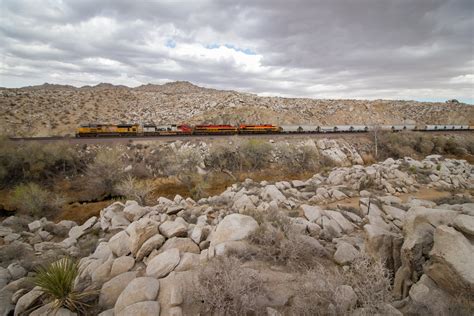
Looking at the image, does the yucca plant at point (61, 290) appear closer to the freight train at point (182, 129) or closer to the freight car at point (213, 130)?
the freight train at point (182, 129)

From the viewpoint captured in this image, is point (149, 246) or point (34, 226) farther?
point (34, 226)

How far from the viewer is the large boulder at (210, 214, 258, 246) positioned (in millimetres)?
5957

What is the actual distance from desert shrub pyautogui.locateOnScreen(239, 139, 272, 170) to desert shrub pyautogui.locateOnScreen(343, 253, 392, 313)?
64.0 ft

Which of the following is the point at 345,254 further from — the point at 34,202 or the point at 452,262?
the point at 34,202

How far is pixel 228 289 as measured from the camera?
3838 millimetres

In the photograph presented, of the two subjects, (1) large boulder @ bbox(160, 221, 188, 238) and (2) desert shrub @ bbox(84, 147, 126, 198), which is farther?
(2) desert shrub @ bbox(84, 147, 126, 198)

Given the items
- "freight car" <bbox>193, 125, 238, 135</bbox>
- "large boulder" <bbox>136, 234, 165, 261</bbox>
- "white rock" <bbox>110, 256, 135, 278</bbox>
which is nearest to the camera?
"white rock" <bbox>110, 256, 135, 278</bbox>

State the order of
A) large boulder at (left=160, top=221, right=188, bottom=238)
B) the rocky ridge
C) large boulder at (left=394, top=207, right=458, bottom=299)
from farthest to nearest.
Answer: large boulder at (left=160, top=221, right=188, bottom=238)
large boulder at (left=394, top=207, right=458, bottom=299)
the rocky ridge

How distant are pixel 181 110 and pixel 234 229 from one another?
48.9 metres

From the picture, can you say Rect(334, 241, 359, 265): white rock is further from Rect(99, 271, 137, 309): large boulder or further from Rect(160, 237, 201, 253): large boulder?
Rect(99, 271, 137, 309): large boulder

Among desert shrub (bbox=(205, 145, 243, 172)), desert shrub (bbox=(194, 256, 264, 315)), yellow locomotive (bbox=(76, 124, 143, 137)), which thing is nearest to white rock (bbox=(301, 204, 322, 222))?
desert shrub (bbox=(194, 256, 264, 315))

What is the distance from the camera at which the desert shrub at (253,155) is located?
2419 cm

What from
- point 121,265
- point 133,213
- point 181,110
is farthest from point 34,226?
point 181,110

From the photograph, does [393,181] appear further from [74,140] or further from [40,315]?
[74,140]
